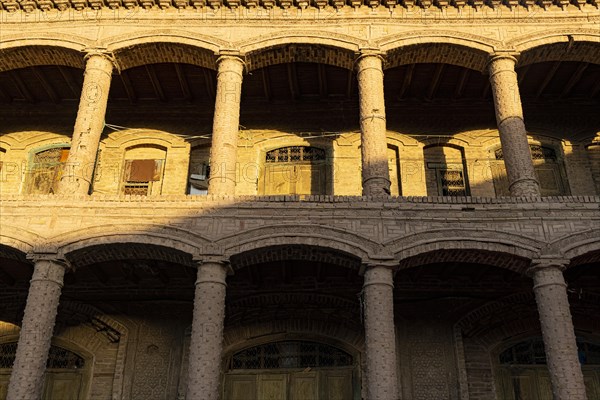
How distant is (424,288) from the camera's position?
13.2m

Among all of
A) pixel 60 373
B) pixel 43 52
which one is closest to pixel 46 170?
pixel 43 52

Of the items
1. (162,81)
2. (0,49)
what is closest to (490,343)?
(162,81)

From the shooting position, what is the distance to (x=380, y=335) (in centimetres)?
954

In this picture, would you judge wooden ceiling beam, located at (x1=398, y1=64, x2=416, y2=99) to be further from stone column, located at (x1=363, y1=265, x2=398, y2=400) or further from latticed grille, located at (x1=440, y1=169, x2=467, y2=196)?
stone column, located at (x1=363, y1=265, x2=398, y2=400)

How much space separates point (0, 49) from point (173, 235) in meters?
5.95

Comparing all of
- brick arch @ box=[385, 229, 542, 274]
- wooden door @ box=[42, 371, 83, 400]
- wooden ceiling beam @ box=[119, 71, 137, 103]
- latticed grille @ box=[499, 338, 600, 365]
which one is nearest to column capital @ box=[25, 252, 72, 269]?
wooden door @ box=[42, 371, 83, 400]

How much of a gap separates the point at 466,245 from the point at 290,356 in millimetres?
4876

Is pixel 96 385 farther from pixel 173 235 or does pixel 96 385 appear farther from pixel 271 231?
pixel 271 231

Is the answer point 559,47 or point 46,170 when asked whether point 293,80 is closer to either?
point 559,47

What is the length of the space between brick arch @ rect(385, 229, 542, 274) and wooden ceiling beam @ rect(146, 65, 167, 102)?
23.3 ft

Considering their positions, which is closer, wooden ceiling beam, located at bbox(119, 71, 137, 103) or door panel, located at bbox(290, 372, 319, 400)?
door panel, located at bbox(290, 372, 319, 400)

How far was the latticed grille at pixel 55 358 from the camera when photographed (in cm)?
1310

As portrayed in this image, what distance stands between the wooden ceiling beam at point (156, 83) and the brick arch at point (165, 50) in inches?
28.9

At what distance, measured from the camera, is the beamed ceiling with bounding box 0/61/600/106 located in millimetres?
13836
